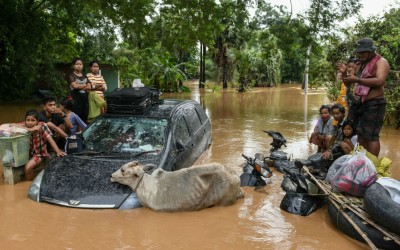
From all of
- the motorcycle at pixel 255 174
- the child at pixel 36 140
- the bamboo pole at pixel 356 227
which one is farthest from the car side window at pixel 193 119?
the bamboo pole at pixel 356 227

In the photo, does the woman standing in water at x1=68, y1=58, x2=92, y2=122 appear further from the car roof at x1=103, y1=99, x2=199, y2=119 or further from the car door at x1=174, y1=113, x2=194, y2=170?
the car door at x1=174, y1=113, x2=194, y2=170

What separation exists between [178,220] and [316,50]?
13.0m

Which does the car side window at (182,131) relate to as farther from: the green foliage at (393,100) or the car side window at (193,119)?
the green foliage at (393,100)

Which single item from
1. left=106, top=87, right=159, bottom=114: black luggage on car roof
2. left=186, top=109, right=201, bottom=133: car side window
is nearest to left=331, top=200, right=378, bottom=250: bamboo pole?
left=186, top=109, right=201, bottom=133: car side window

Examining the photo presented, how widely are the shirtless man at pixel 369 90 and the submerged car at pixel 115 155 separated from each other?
264 cm

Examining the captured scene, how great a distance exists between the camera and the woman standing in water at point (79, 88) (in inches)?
301

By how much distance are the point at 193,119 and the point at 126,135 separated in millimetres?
1747

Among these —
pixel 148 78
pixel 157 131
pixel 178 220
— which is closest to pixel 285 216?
pixel 178 220

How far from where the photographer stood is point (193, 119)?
24.1 feet

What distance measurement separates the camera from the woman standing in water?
764 centimetres

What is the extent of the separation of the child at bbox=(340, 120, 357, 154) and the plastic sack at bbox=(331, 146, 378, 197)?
1.25m

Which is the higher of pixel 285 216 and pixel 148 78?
pixel 148 78

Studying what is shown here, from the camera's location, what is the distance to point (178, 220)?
4703 mm

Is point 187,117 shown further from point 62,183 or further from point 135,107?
point 62,183
